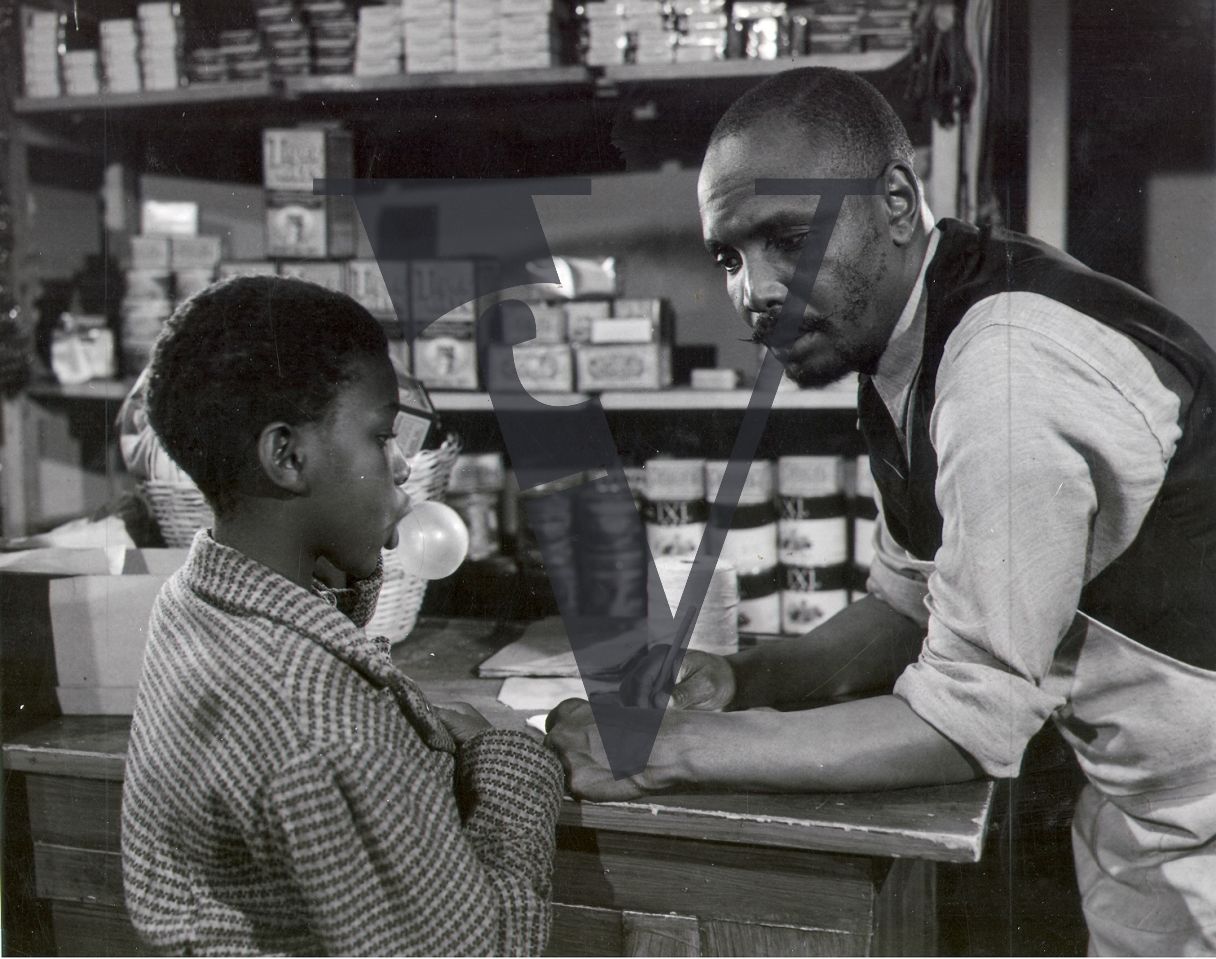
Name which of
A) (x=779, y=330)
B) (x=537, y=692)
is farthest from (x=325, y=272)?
(x=779, y=330)

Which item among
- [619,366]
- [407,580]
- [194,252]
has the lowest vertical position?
[407,580]

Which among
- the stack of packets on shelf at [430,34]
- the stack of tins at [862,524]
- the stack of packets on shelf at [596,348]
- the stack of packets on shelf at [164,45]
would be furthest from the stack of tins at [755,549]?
the stack of packets on shelf at [164,45]

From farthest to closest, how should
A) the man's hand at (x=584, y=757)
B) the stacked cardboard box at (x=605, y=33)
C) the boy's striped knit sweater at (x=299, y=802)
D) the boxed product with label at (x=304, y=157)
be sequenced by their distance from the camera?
the boxed product with label at (x=304, y=157) → the stacked cardboard box at (x=605, y=33) → the man's hand at (x=584, y=757) → the boy's striped knit sweater at (x=299, y=802)

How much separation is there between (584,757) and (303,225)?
4.23 ft

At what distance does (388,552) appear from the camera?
1425mm

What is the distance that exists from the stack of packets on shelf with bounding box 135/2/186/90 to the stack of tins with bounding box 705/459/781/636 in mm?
1291

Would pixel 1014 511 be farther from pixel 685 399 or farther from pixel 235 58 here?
pixel 235 58

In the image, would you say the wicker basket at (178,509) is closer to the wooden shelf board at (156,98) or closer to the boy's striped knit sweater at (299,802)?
the boy's striped knit sweater at (299,802)

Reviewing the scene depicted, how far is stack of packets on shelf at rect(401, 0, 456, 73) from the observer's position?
1.89 metres

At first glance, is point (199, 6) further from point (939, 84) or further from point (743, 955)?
point (743, 955)

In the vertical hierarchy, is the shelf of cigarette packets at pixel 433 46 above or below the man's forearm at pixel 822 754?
above

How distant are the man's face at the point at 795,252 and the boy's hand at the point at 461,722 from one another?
0.49 meters

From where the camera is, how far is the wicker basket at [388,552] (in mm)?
1455

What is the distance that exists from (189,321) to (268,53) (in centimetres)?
134
